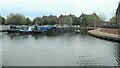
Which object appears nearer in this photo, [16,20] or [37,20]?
[16,20]

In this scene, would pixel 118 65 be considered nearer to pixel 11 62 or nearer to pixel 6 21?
pixel 11 62

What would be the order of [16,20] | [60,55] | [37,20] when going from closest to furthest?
[60,55]
[16,20]
[37,20]

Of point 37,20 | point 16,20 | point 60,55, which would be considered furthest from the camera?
point 37,20

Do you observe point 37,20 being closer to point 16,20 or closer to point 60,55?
point 16,20

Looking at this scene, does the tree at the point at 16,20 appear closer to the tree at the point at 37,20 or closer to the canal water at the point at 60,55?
the tree at the point at 37,20

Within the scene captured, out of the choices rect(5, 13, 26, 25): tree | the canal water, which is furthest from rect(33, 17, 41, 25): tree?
the canal water

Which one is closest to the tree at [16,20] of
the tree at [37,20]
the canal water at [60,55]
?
the tree at [37,20]

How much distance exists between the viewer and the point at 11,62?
1964 cm

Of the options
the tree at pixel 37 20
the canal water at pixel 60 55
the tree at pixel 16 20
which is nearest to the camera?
the canal water at pixel 60 55

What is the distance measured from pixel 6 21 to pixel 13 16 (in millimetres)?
9007

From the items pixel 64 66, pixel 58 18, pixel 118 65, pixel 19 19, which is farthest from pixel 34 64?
pixel 58 18

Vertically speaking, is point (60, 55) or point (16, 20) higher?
point (16, 20)

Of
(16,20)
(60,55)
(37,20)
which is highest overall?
(37,20)

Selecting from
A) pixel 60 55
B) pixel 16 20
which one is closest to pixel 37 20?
pixel 16 20
